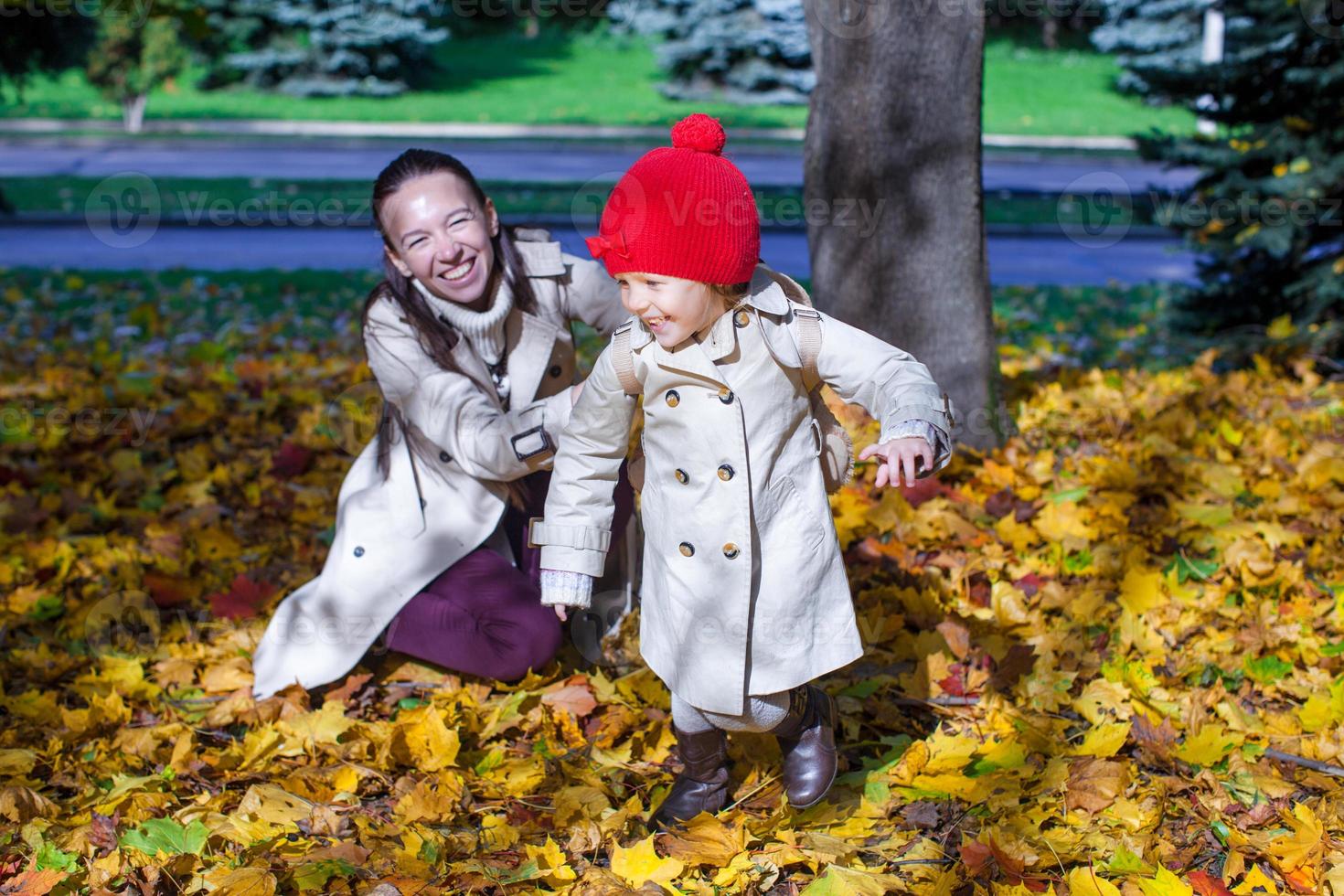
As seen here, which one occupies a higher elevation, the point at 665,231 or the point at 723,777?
the point at 665,231

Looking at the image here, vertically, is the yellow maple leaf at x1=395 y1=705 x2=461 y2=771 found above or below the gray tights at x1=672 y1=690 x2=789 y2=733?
below

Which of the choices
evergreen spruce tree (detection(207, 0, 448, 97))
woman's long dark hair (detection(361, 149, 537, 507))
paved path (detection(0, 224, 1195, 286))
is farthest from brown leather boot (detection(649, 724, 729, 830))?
evergreen spruce tree (detection(207, 0, 448, 97))

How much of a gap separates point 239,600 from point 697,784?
160cm

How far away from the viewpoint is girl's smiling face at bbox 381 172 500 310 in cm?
269

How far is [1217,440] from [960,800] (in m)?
2.17

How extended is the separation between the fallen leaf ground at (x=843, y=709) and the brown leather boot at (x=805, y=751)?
69mm

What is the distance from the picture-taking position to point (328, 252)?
9.84 m

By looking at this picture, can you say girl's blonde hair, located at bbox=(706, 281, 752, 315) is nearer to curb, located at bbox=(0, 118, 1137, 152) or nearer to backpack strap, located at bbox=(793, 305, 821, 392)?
backpack strap, located at bbox=(793, 305, 821, 392)

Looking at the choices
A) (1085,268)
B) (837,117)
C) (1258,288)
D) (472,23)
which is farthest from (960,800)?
(472,23)

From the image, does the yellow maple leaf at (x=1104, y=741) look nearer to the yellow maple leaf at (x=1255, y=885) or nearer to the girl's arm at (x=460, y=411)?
the yellow maple leaf at (x=1255, y=885)

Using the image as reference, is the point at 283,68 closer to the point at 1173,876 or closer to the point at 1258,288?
the point at 1258,288

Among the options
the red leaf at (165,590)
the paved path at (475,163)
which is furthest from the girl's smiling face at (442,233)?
the paved path at (475,163)

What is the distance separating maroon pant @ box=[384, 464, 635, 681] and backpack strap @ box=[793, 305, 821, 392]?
0.93 metres

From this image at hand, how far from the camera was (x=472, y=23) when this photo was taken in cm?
3291
